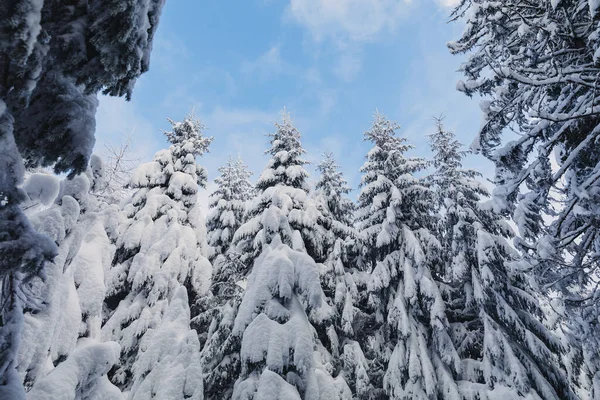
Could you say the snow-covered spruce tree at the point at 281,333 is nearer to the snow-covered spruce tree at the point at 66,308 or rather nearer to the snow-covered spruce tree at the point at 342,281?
the snow-covered spruce tree at the point at 342,281

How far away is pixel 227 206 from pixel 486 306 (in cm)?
1373

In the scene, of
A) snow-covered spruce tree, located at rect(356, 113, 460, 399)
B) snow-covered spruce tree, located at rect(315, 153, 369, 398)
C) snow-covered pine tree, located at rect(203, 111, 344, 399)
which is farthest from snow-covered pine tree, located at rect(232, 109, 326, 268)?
Answer: snow-covered spruce tree, located at rect(356, 113, 460, 399)

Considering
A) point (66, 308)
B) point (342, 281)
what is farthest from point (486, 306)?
point (66, 308)

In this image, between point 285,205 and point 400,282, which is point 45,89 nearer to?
point 285,205

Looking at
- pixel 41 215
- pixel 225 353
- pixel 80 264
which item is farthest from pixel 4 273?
pixel 225 353

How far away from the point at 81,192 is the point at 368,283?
10327 mm

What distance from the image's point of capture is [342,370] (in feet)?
38.5

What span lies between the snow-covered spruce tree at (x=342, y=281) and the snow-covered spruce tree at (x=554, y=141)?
658 cm

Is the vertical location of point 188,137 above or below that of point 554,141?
above

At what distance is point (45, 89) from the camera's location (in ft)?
7.32

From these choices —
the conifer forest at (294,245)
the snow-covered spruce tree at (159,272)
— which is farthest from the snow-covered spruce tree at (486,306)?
the snow-covered spruce tree at (159,272)

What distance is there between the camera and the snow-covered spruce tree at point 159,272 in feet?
27.9

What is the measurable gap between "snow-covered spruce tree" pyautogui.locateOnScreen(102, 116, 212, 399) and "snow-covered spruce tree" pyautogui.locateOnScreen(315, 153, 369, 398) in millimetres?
5113

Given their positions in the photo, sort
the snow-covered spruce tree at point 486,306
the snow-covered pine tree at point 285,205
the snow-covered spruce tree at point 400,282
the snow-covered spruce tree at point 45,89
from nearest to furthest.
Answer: the snow-covered spruce tree at point 45,89 < the snow-covered spruce tree at point 486,306 < the snow-covered spruce tree at point 400,282 < the snow-covered pine tree at point 285,205
